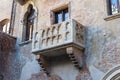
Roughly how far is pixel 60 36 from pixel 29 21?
3.40m

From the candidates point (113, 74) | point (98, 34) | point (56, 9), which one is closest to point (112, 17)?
point (98, 34)

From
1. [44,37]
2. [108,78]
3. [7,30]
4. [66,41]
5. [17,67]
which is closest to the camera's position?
[108,78]

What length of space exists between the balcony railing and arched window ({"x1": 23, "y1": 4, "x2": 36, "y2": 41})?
2.04 m

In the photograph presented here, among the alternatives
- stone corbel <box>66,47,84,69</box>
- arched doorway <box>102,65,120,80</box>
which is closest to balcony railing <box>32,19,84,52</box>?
stone corbel <box>66,47,84,69</box>

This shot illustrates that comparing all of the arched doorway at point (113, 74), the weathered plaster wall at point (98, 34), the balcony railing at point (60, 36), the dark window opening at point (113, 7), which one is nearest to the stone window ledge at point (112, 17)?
the weathered plaster wall at point (98, 34)

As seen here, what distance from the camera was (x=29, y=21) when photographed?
12.1m

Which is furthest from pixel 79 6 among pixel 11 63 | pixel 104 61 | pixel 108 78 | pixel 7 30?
pixel 7 30

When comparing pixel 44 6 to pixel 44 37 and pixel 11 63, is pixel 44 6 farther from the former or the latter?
pixel 11 63

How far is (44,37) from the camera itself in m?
9.53

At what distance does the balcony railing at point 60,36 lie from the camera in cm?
888

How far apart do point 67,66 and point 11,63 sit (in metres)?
3.19

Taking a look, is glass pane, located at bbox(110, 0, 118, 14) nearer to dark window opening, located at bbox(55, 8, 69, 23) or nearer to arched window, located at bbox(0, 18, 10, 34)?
dark window opening, located at bbox(55, 8, 69, 23)

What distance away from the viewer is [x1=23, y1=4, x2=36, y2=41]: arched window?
11.8 m

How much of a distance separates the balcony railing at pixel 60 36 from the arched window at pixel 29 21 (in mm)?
2037
